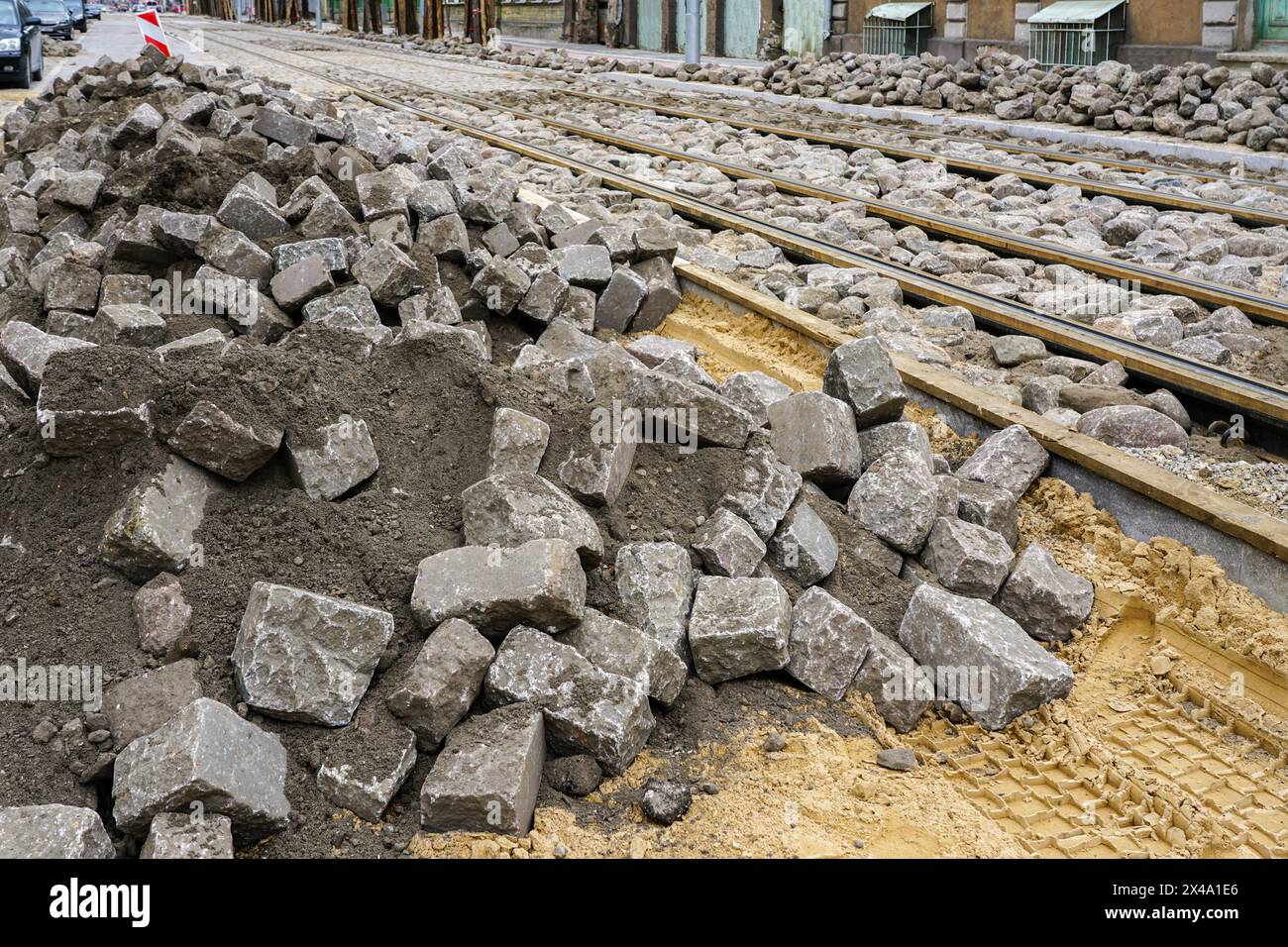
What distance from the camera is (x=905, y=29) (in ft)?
66.2

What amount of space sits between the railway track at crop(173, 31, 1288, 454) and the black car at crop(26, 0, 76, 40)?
2822 centimetres

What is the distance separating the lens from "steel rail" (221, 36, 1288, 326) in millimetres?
6926

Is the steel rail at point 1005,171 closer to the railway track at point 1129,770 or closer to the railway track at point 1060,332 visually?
the railway track at point 1060,332

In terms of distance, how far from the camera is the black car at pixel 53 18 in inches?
1244

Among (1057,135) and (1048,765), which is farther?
(1057,135)

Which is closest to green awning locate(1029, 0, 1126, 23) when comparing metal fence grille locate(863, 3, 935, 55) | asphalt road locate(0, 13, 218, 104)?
metal fence grille locate(863, 3, 935, 55)

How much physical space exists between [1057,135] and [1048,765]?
11827mm

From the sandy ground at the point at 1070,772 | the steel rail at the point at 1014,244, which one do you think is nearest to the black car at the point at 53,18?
the steel rail at the point at 1014,244

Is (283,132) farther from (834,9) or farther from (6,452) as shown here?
(834,9)

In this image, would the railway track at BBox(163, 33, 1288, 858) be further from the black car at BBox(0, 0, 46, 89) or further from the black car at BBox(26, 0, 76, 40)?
the black car at BBox(26, 0, 76, 40)

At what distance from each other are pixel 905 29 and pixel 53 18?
25.7m

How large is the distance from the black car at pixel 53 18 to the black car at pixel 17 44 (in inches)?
544

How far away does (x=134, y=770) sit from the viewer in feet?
9.57

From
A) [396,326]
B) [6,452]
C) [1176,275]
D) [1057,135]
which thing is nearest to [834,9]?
[1057,135]
